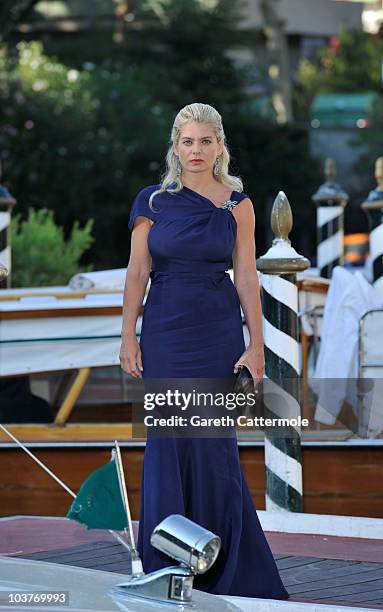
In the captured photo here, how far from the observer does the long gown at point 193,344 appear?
4945mm

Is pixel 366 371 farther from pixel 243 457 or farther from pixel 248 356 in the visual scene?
pixel 248 356

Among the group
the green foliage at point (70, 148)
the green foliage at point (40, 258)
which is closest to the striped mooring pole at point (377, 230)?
the green foliage at point (40, 258)

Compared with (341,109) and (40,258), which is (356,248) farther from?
(40,258)

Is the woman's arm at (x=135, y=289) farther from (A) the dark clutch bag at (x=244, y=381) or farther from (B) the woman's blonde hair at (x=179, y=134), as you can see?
(A) the dark clutch bag at (x=244, y=381)

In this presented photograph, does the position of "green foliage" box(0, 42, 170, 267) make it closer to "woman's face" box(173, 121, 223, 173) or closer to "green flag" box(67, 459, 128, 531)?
"woman's face" box(173, 121, 223, 173)

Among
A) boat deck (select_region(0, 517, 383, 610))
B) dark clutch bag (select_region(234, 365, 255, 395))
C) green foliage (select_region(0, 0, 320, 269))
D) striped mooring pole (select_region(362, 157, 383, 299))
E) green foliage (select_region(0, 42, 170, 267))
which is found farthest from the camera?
green foliage (select_region(0, 0, 320, 269))

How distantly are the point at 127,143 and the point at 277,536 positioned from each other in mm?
26240

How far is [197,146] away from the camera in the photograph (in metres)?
4.94

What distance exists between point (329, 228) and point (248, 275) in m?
9.04

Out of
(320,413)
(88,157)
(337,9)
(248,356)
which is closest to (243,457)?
(320,413)

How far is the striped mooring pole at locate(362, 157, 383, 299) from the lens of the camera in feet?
36.0

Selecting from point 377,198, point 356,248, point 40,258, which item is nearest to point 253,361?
point 377,198

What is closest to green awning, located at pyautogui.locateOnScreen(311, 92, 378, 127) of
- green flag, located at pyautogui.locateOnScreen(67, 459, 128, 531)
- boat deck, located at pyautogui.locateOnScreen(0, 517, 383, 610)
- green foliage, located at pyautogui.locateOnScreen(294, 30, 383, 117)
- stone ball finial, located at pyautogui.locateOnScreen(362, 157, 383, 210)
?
green foliage, located at pyautogui.locateOnScreen(294, 30, 383, 117)

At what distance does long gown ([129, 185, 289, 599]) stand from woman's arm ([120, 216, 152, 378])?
1.2 inches
